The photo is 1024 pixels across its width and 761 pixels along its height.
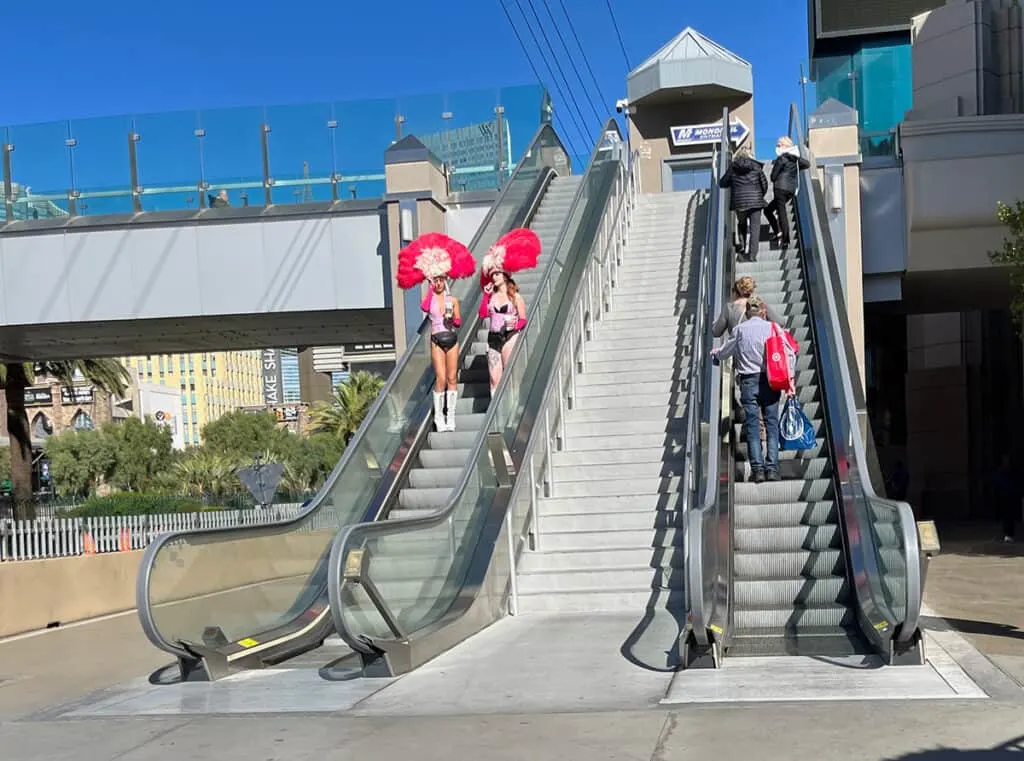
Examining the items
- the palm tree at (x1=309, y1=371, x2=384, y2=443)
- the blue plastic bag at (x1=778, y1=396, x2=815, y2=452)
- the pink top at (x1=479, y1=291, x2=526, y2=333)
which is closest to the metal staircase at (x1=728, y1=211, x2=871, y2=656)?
the blue plastic bag at (x1=778, y1=396, x2=815, y2=452)

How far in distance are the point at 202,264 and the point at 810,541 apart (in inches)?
458

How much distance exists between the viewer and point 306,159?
685 inches

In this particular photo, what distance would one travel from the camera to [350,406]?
189ft

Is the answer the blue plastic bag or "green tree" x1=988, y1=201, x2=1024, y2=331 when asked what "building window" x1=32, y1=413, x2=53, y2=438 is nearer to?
"green tree" x1=988, y1=201, x2=1024, y2=331

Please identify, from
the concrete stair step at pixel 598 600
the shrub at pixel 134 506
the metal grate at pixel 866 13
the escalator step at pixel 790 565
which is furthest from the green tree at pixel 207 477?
the escalator step at pixel 790 565

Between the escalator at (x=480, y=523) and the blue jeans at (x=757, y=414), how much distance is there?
2.01m

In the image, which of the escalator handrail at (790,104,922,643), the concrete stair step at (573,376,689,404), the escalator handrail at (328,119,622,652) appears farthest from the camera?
the concrete stair step at (573,376,689,404)

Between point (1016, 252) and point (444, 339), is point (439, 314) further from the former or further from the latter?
point (1016, 252)

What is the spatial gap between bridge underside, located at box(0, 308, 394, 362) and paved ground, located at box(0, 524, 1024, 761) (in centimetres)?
1048

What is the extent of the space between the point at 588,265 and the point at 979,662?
27.6ft

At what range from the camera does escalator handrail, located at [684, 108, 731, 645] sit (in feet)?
20.0

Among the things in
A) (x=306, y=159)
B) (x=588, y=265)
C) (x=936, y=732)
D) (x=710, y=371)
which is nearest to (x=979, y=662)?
(x=936, y=732)

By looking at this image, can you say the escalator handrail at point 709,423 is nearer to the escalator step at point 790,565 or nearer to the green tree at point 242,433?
the escalator step at point 790,565

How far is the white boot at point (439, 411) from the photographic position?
36.2ft
